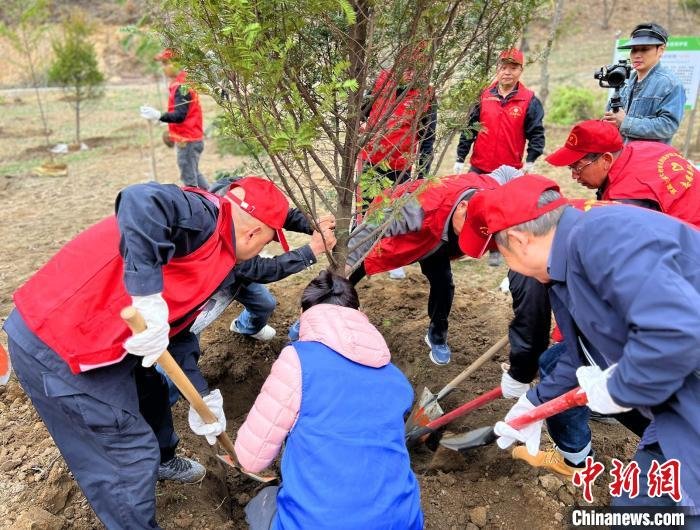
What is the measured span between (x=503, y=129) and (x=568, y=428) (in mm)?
3206

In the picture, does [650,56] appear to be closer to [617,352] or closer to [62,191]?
[617,352]

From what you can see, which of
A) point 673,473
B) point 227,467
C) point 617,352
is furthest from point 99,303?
point 673,473

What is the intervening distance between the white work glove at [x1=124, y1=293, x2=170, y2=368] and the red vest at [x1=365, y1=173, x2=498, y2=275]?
51.5 inches

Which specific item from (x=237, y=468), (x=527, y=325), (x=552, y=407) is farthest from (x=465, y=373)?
(x=237, y=468)

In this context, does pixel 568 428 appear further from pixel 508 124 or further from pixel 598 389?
pixel 508 124

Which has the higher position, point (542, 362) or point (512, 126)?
point (512, 126)

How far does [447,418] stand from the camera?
3.11m

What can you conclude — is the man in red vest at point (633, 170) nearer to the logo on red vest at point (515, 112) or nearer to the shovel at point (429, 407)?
the shovel at point (429, 407)

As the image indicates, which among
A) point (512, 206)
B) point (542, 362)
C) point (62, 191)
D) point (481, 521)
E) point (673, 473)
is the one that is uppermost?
point (512, 206)

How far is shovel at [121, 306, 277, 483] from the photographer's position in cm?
193

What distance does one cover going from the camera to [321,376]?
1940mm

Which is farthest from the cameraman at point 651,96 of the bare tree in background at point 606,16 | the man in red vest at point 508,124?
the bare tree in background at point 606,16

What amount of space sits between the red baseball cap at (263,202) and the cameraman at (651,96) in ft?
9.60

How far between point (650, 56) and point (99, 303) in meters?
4.29
